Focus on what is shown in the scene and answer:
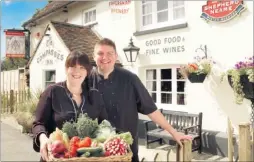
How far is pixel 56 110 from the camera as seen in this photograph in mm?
2078

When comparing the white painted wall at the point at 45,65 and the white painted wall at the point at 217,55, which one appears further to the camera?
the white painted wall at the point at 45,65

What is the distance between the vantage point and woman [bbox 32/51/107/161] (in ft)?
6.75

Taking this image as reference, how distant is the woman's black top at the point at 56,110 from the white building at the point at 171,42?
474 centimetres

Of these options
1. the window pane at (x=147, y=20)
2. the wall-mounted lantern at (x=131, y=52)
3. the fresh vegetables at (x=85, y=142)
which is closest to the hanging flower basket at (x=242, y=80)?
the wall-mounted lantern at (x=131, y=52)

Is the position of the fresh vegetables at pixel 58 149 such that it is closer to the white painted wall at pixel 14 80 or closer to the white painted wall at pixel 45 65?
the white painted wall at pixel 45 65

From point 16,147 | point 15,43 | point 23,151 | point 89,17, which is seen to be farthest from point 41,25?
point 23,151

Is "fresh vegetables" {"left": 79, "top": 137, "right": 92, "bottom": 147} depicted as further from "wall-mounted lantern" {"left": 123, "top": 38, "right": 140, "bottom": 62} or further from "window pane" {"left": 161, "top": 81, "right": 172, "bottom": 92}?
"wall-mounted lantern" {"left": 123, "top": 38, "right": 140, "bottom": 62}

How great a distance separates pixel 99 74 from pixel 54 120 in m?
0.63

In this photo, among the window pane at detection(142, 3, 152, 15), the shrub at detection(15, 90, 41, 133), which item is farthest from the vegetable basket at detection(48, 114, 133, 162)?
the shrub at detection(15, 90, 41, 133)

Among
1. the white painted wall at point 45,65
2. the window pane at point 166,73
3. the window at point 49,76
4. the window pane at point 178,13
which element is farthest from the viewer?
the window at point 49,76

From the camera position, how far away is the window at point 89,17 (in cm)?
1066

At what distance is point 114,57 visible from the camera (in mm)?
2480

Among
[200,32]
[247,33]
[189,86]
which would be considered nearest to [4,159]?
[189,86]

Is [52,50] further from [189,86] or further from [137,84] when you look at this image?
[137,84]
